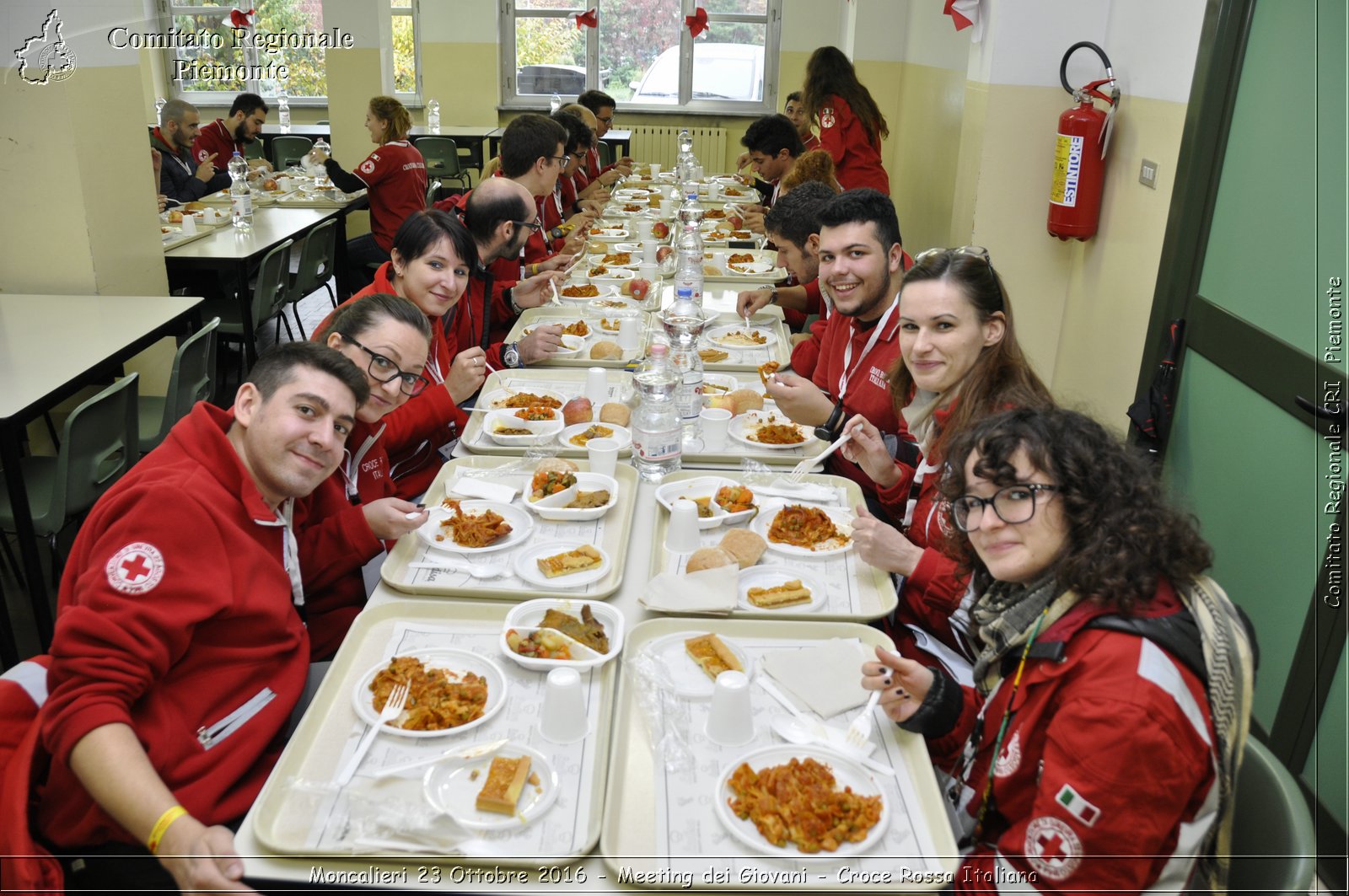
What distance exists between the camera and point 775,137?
19.1ft

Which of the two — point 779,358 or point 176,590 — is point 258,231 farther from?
point 176,590

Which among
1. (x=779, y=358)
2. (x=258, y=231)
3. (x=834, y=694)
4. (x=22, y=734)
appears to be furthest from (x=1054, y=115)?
(x=22, y=734)

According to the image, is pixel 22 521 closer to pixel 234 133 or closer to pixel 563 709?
pixel 563 709

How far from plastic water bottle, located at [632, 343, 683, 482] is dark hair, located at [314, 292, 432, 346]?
57 centimetres

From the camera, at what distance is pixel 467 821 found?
4.23 feet

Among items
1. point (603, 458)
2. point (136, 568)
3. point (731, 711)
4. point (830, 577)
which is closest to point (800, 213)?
point (603, 458)

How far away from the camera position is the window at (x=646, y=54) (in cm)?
981

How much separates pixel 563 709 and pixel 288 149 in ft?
28.0

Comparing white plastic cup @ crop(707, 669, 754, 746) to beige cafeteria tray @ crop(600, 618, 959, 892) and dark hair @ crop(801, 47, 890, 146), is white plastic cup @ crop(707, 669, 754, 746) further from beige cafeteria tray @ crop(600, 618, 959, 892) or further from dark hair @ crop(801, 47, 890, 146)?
dark hair @ crop(801, 47, 890, 146)

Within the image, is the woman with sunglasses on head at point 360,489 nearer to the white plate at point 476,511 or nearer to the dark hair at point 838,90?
the white plate at point 476,511

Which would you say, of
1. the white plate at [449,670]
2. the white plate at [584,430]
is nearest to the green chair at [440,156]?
the white plate at [584,430]

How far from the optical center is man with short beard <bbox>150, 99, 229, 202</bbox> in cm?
668

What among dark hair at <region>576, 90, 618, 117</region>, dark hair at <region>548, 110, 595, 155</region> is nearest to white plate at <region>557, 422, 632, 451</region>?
dark hair at <region>548, 110, 595, 155</region>

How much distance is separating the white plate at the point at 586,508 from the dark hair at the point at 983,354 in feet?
2.47
